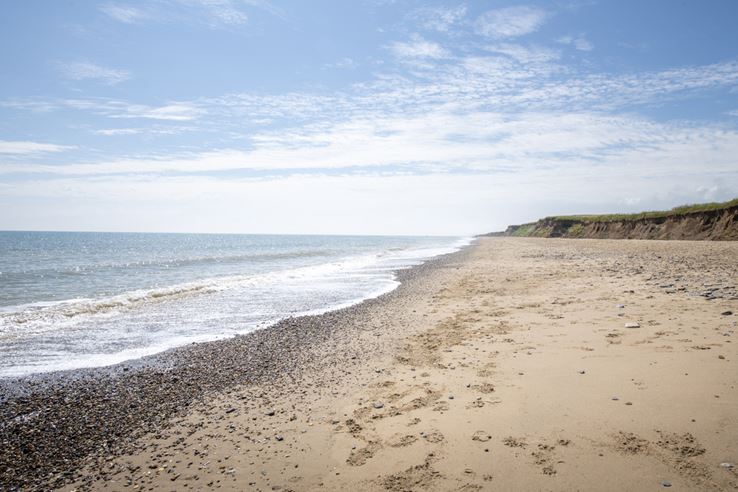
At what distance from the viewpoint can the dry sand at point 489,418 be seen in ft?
14.4

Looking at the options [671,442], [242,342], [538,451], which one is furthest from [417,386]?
[242,342]

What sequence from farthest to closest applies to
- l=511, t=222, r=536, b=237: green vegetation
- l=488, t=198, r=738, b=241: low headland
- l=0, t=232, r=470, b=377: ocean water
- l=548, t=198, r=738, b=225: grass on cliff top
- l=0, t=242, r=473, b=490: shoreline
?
l=511, t=222, r=536, b=237: green vegetation
l=548, t=198, r=738, b=225: grass on cliff top
l=488, t=198, r=738, b=241: low headland
l=0, t=232, r=470, b=377: ocean water
l=0, t=242, r=473, b=490: shoreline

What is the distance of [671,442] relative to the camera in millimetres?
4551

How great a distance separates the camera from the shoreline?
5.43 m

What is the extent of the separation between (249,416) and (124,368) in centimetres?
459

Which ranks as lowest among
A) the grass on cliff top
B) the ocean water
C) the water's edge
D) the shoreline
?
the ocean water

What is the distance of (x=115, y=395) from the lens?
292 inches

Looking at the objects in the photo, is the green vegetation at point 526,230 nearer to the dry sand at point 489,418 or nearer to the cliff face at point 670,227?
the cliff face at point 670,227

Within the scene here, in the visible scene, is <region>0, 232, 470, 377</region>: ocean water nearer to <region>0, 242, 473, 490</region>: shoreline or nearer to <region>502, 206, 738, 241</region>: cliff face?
<region>0, 242, 473, 490</region>: shoreline

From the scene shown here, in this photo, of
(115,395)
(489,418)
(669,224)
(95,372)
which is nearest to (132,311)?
(95,372)

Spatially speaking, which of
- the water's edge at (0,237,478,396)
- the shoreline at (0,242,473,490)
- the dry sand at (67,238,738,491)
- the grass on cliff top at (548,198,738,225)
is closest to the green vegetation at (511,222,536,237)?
the grass on cliff top at (548,198,738,225)

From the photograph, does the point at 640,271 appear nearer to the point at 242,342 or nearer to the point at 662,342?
the point at 662,342

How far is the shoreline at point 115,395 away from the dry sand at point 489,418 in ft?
1.64

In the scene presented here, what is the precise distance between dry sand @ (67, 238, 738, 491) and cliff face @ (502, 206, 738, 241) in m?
37.3
